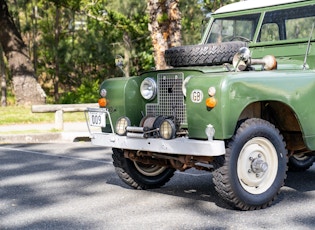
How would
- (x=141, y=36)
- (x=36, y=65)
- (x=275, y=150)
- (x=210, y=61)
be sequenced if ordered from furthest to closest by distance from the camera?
(x=36, y=65) < (x=141, y=36) < (x=210, y=61) < (x=275, y=150)

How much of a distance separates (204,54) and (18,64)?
14.8 meters

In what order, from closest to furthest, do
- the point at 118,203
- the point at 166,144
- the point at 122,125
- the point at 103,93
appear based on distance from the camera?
the point at 166,144 → the point at 118,203 → the point at 122,125 → the point at 103,93

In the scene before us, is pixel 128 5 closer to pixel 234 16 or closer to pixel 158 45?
pixel 158 45

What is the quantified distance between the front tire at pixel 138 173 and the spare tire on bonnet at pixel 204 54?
125 centimetres

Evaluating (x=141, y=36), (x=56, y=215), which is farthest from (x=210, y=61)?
(x=141, y=36)

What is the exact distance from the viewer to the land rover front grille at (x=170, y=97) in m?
6.55

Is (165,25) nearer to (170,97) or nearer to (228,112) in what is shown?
(170,97)

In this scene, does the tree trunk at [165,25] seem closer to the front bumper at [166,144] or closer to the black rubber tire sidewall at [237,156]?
the front bumper at [166,144]

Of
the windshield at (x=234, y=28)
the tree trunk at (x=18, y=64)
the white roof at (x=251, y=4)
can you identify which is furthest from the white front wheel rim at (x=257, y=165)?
the tree trunk at (x=18, y=64)

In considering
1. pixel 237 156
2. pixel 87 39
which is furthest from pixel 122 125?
pixel 87 39

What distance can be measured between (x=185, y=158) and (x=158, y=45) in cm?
877

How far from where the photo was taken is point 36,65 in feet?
104

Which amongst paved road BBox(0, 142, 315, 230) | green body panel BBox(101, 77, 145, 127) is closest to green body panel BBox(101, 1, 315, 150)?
green body panel BBox(101, 77, 145, 127)

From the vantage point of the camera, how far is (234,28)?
8.16 meters
